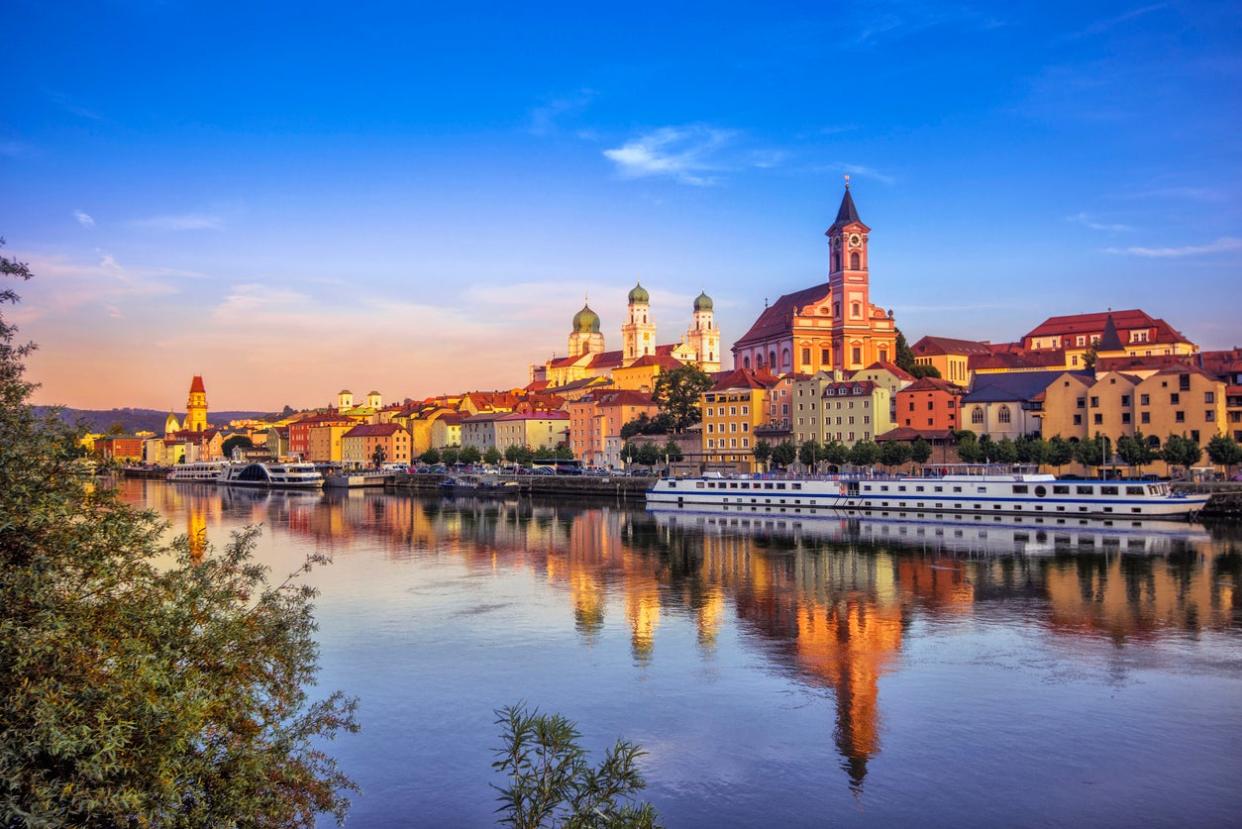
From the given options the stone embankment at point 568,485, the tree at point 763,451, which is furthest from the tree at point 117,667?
the tree at point 763,451

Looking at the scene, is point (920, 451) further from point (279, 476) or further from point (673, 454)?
point (279, 476)

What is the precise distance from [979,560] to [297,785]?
2523cm

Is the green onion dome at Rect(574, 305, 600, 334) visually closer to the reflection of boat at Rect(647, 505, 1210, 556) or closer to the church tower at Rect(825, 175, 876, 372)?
the church tower at Rect(825, 175, 876, 372)

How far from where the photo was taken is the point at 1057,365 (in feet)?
260

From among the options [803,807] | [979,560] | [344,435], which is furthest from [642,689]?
[344,435]

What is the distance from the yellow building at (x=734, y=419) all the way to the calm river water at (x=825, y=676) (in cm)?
3433

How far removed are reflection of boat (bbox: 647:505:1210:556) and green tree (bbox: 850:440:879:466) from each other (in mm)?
11796

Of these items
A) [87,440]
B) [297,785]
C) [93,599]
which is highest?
[87,440]

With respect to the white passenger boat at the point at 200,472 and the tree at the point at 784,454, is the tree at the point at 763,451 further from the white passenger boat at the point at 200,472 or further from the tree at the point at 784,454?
the white passenger boat at the point at 200,472

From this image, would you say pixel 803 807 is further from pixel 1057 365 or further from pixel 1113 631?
pixel 1057 365

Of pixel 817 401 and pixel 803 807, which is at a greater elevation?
pixel 817 401

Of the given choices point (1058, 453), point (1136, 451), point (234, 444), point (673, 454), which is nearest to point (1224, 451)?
point (1136, 451)

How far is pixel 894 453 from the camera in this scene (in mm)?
56750

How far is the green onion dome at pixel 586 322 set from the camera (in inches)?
5487
